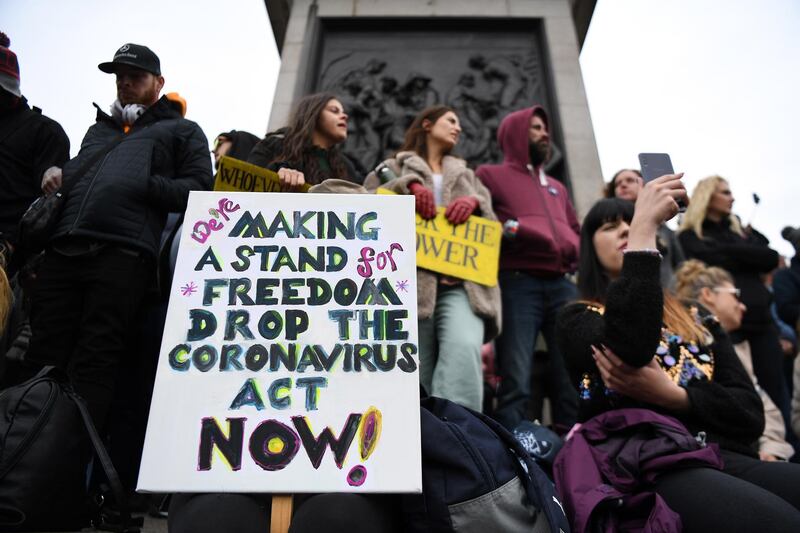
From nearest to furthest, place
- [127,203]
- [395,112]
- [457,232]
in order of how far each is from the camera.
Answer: [127,203], [457,232], [395,112]

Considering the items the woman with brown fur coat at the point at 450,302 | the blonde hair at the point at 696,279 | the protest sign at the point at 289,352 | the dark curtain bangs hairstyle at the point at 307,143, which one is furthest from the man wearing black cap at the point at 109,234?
the blonde hair at the point at 696,279

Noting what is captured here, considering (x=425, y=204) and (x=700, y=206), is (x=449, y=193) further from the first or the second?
(x=700, y=206)

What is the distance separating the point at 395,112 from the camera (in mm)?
7562

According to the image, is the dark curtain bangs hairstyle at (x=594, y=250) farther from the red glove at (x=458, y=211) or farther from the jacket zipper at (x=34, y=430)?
the jacket zipper at (x=34, y=430)

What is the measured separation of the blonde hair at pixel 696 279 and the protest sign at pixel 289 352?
2.86 m

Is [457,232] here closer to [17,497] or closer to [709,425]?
[709,425]

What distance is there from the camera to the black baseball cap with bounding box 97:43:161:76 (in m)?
3.31

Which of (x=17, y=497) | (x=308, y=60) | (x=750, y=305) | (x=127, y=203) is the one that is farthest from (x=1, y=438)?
(x=308, y=60)

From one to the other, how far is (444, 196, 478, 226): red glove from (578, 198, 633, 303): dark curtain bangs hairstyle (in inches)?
28.8

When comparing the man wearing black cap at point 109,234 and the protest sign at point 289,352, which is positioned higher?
the man wearing black cap at point 109,234

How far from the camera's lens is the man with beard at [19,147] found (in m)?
3.41

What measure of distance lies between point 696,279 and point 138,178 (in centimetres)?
361

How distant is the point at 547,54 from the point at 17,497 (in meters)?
7.78

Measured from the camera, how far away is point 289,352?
1.81 meters
